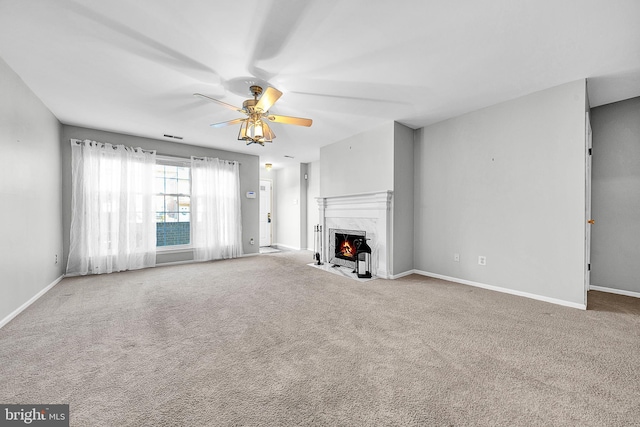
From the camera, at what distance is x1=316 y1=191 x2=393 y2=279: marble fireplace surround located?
419 cm

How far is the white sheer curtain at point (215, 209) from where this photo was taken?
552 centimetres

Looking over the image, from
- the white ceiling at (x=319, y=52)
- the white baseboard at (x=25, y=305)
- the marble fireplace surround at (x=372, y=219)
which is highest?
the white ceiling at (x=319, y=52)

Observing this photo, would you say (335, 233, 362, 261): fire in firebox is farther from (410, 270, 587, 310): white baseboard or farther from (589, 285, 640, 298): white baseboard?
(589, 285, 640, 298): white baseboard

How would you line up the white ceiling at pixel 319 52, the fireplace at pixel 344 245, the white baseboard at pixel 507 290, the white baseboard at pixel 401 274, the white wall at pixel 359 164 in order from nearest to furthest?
1. the white ceiling at pixel 319 52
2. the white baseboard at pixel 507 290
3. the white baseboard at pixel 401 274
4. the white wall at pixel 359 164
5. the fireplace at pixel 344 245

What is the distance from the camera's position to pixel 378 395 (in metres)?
1.48

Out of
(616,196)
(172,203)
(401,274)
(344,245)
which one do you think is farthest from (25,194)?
(616,196)

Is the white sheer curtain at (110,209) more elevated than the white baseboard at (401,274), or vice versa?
the white sheer curtain at (110,209)

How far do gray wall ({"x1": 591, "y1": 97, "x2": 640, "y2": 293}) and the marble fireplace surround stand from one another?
2.81 meters

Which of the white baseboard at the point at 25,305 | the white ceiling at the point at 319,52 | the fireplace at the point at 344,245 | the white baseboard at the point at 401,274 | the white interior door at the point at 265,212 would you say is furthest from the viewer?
the white interior door at the point at 265,212

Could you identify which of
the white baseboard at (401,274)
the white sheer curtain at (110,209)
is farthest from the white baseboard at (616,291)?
the white sheer curtain at (110,209)

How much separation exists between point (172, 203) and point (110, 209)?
108 cm

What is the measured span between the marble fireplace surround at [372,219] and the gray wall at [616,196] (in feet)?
9.22

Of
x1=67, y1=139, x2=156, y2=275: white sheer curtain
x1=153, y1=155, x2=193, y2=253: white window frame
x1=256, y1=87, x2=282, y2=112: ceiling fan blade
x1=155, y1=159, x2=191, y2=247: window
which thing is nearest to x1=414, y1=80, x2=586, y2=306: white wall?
x1=256, y1=87, x2=282, y2=112: ceiling fan blade

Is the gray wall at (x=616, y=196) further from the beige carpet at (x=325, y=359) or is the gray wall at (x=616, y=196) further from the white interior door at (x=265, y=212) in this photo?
the white interior door at (x=265, y=212)
